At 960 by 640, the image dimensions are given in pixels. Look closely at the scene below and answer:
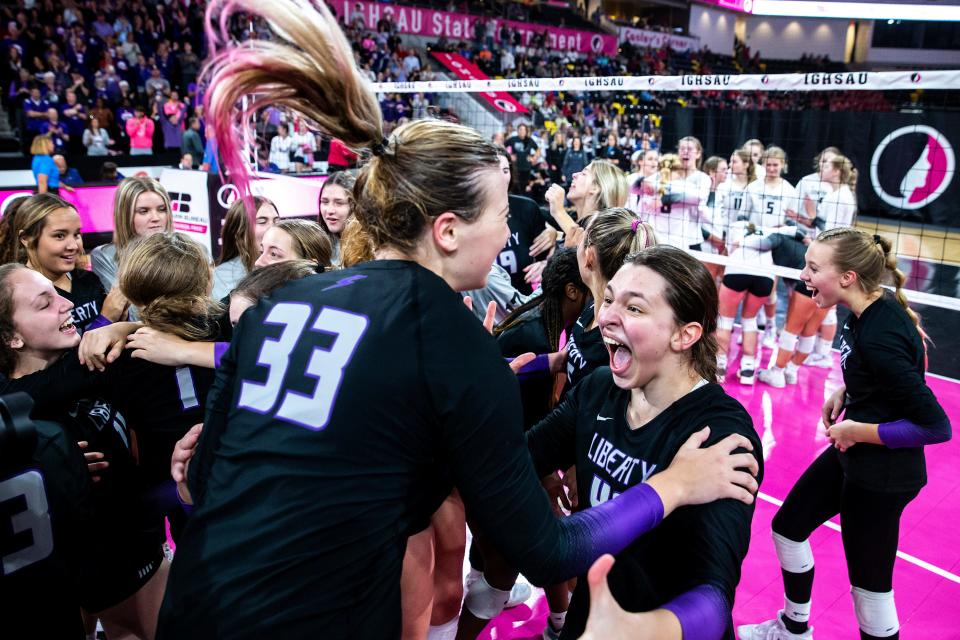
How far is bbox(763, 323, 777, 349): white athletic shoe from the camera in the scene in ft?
24.2

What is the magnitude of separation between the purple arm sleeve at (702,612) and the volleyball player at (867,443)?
1.52 m

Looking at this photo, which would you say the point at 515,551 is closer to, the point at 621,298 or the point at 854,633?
the point at 621,298

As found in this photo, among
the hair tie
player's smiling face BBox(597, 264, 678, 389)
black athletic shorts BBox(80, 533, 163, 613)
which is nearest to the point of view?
the hair tie

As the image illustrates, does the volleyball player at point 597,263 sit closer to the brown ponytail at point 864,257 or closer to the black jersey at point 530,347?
the black jersey at point 530,347

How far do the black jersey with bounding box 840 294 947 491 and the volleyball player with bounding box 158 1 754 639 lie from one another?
158cm

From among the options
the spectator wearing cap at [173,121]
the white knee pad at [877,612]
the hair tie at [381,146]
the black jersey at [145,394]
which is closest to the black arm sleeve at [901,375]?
the white knee pad at [877,612]

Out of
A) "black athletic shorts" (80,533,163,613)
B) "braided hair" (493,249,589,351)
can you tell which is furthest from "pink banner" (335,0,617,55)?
"black athletic shorts" (80,533,163,613)

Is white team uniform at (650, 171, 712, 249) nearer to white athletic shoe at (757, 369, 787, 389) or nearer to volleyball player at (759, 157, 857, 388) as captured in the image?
volleyball player at (759, 157, 857, 388)

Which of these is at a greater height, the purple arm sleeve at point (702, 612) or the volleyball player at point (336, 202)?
the volleyball player at point (336, 202)

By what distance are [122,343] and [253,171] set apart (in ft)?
3.30

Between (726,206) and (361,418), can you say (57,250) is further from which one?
(726,206)

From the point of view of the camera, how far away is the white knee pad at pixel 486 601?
8.75ft

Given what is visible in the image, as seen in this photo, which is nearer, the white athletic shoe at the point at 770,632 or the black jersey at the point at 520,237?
the white athletic shoe at the point at 770,632

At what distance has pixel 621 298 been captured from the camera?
1.91m
